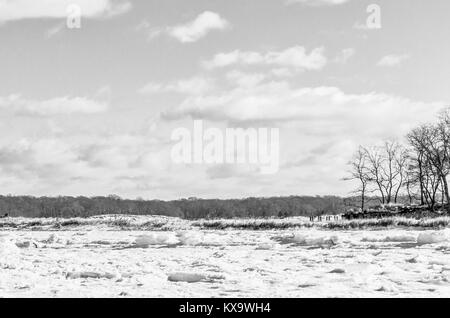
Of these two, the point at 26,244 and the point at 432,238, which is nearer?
the point at 432,238

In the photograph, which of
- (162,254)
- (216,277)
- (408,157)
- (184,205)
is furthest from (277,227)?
(184,205)

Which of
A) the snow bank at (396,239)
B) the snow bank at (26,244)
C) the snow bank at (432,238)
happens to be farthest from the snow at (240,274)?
the snow bank at (26,244)

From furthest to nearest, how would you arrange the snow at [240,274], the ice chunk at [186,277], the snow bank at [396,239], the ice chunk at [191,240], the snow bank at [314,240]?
1. the ice chunk at [191,240]
2. the snow bank at [396,239]
3. the snow bank at [314,240]
4. the ice chunk at [186,277]
5. the snow at [240,274]

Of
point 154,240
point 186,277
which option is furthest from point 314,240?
point 186,277

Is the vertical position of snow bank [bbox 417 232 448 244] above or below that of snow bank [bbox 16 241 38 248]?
above

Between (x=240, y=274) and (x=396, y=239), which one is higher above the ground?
(x=396, y=239)

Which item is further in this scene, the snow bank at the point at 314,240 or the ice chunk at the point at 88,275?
the snow bank at the point at 314,240

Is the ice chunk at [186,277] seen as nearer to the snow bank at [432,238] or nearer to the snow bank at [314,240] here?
the snow bank at [314,240]

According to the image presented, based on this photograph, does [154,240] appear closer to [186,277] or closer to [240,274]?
[240,274]

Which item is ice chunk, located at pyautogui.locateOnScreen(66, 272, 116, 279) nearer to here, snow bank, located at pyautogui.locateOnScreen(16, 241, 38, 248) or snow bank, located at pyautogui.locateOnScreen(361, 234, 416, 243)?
snow bank, located at pyautogui.locateOnScreen(16, 241, 38, 248)

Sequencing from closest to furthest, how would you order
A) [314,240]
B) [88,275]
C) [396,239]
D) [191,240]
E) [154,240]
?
[88,275]
[314,240]
[396,239]
[191,240]
[154,240]

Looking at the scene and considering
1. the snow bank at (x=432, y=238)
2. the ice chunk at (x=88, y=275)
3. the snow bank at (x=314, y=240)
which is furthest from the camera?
the snow bank at (x=314, y=240)

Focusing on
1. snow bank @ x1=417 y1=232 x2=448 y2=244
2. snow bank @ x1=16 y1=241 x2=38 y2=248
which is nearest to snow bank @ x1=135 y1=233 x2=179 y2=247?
snow bank @ x1=16 y1=241 x2=38 y2=248

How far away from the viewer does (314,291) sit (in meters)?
8.00
